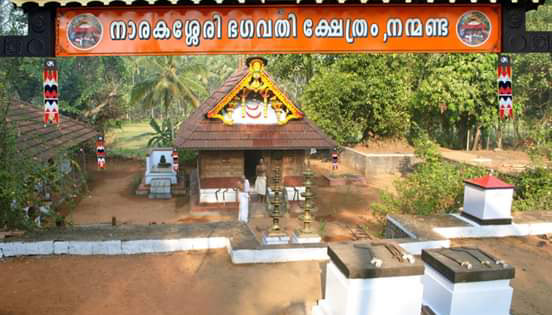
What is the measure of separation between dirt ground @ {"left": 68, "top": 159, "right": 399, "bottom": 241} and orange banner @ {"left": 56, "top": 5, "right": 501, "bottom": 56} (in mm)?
5433

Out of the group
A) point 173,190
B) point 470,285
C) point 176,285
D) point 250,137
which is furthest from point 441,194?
point 173,190

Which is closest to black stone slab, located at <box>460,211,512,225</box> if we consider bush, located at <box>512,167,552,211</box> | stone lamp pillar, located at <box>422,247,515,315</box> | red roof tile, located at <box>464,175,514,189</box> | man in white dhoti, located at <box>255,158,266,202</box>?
red roof tile, located at <box>464,175,514,189</box>

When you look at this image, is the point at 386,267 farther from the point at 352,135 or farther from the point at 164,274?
the point at 352,135

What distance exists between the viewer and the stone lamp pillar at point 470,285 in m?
4.23

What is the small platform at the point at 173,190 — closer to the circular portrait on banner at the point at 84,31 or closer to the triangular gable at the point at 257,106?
the triangular gable at the point at 257,106

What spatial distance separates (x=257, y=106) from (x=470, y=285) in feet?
38.8

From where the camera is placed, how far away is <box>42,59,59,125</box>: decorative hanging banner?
607 cm

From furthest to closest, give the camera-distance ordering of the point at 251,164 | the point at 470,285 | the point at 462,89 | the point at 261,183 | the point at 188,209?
the point at 462,89 → the point at 251,164 → the point at 188,209 → the point at 261,183 → the point at 470,285

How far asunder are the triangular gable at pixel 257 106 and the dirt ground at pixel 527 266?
344 inches

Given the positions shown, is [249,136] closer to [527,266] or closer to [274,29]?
[274,29]

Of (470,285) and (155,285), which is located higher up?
(470,285)

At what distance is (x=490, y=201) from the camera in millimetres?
7969

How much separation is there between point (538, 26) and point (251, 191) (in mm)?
18407

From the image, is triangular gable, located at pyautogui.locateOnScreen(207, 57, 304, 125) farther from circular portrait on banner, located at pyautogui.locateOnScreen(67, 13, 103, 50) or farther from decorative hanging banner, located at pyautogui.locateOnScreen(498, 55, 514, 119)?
decorative hanging banner, located at pyautogui.locateOnScreen(498, 55, 514, 119)
